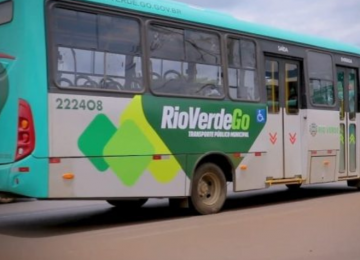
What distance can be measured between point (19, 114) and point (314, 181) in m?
6.72

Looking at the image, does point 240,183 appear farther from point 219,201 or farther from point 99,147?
point 99,147

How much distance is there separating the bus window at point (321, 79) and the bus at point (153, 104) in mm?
38

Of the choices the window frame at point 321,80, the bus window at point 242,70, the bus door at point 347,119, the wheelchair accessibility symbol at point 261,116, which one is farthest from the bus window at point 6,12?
the bus door at point 347,119

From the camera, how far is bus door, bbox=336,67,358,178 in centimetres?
1302

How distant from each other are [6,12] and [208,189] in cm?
449

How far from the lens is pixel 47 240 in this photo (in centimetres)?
776

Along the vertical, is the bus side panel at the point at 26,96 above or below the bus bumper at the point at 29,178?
above

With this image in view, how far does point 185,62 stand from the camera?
31.2 feet

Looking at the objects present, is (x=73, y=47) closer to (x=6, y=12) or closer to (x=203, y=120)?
(x=6, y=12)

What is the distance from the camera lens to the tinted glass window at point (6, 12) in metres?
7.88

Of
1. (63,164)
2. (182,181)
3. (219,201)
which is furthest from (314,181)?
(63,164)

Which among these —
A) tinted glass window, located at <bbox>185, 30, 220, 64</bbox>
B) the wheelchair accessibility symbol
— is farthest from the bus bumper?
the wheelchair accessibility symbol

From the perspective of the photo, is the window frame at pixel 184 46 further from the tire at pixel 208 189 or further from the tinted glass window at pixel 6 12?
the tinted glass window at pixel 6 12

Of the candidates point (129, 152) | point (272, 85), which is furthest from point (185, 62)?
point (272, 85)
